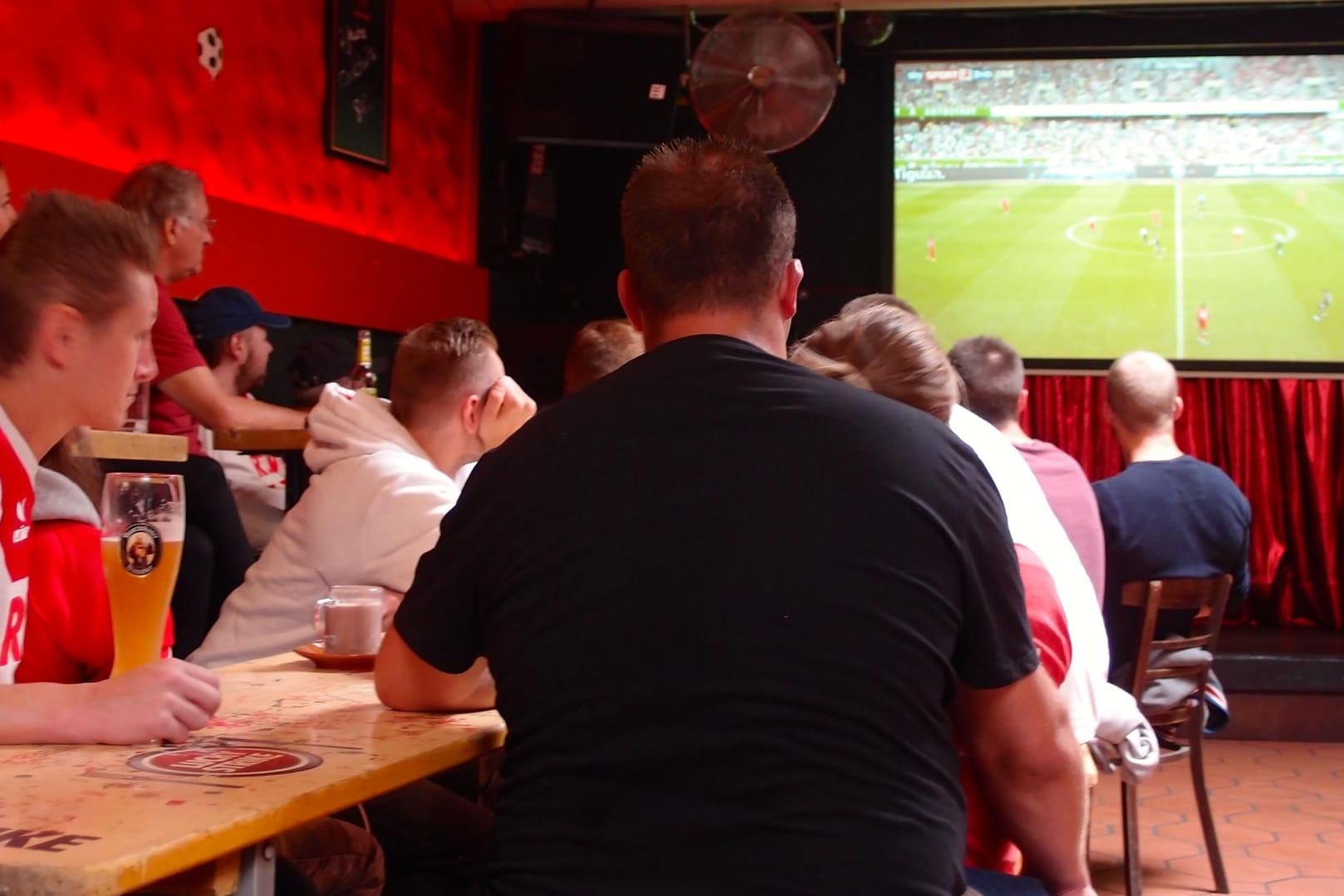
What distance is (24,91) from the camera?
4.05 meters

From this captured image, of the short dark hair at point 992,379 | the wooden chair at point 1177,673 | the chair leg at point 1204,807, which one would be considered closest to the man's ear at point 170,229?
the short dark hair at point 992,379

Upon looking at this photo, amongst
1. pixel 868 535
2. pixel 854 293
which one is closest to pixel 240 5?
pixel 854 293

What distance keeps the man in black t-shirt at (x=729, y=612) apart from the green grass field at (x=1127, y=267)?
17.3ft

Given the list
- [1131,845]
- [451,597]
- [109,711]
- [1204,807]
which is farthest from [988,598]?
[1204,807]

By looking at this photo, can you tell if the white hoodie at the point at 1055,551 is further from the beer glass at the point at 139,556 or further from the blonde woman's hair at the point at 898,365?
the beer glass at the point at 139,556

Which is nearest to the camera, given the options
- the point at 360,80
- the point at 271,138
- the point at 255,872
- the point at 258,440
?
the point at 255,872

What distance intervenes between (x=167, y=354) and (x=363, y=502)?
1591 millimetres

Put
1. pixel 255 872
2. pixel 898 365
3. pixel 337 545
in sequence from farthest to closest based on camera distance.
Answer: pixel 337 545 → pixel 898 365 → pixel 255 872

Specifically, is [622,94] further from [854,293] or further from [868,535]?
[868,535]

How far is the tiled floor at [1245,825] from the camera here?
3.47m

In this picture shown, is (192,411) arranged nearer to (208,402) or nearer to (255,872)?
(208,402)

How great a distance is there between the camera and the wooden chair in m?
3.28

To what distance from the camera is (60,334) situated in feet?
4.61

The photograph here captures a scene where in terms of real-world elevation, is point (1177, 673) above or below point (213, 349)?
below
